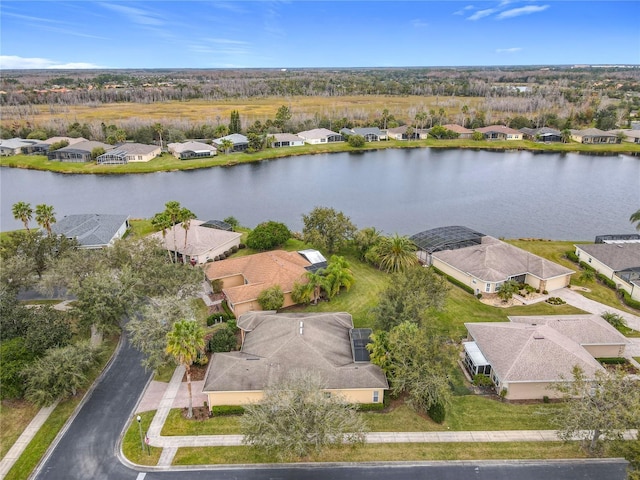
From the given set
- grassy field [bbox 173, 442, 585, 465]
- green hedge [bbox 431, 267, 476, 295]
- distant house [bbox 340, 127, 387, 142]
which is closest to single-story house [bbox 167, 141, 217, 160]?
distant house [bbox 340, 127, 387, 142]

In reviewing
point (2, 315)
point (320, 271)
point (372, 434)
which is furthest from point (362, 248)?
point (2, 315)

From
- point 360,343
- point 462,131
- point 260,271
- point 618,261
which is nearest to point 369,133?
point 462,131

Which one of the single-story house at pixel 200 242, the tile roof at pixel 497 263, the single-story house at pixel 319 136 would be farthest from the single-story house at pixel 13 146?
the tile roof at pixel 497 263

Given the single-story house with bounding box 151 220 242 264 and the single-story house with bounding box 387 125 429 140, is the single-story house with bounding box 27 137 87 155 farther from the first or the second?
the single-story house with bounding box 387 125 429 140

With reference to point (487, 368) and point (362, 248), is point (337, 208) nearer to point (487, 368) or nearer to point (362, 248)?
point (362, 248)

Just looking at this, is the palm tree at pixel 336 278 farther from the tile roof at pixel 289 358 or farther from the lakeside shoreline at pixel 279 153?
the lakeside shoreline at pixel 279 153

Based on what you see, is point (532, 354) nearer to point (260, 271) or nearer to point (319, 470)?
point (319, 470)
